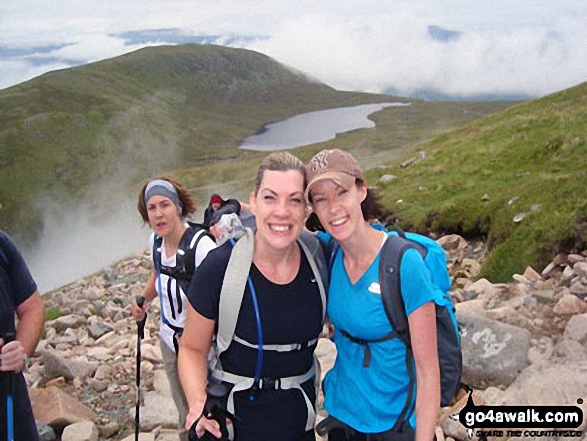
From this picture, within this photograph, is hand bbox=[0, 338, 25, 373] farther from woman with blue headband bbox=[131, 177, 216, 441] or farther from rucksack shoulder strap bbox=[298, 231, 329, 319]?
rucksack shoulder strap bbox=[298, 231, 329, 319]

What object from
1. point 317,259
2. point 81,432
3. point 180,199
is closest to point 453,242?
point 180,199

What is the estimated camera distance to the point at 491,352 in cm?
862

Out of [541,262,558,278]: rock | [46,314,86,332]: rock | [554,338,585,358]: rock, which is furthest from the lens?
[46,314,86,332]: rock

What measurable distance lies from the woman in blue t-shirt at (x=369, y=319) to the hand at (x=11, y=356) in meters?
2.89

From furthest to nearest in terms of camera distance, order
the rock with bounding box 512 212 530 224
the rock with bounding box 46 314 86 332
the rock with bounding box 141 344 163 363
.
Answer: the rock with bounding box 46 314 86 332 → the rock with bounding box 512 212 530 224 → the rock with bounding box 141 344 163 363

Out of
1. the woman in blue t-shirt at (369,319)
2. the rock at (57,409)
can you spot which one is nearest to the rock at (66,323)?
the rock at (57,409)

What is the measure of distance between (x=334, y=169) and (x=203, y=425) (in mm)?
2094

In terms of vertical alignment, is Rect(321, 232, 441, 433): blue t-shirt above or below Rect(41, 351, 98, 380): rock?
above

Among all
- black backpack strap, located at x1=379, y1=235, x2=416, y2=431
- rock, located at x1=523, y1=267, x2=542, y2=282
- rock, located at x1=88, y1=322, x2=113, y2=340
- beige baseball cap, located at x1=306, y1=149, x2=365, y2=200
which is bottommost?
rock, located at x1=88, y1=322, x2=113, y2=340

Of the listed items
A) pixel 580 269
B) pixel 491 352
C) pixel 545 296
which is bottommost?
pixel 491 352

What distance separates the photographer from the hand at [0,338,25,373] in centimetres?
488

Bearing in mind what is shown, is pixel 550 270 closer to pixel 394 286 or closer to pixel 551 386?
pixel 551 386

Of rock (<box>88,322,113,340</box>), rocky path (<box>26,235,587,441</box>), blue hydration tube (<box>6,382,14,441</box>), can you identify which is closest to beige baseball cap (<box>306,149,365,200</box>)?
blue hydration tube (<box>6,382,14,441</box>)

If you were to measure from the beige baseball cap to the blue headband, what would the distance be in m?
3.18
